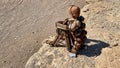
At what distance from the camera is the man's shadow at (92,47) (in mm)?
6113

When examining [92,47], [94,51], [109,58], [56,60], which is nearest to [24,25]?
[56,60]

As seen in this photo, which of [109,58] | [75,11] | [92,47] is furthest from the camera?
[92,47]

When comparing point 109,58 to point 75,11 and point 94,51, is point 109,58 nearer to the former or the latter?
point 94,51

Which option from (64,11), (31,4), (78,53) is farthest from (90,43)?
(31,4)

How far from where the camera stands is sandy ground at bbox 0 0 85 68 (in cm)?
668

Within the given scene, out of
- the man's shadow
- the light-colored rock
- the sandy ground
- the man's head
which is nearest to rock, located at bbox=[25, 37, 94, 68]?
the light-colored rock

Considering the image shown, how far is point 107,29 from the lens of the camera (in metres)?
6.81

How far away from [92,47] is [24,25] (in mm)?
2242

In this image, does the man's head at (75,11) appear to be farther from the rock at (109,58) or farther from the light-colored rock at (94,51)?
the rock at (109,58)

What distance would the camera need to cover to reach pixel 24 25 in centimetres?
771

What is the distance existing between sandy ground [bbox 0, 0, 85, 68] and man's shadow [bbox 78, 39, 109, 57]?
1.19 meters

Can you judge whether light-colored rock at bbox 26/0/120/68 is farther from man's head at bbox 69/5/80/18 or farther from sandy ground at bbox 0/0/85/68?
man's head at bbox 69/5/80/18

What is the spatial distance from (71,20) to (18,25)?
2.44 m

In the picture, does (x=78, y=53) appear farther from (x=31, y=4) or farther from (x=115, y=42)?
(x=31, y=4)
